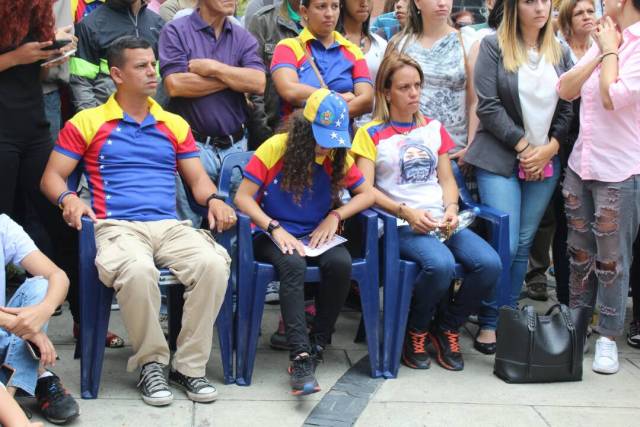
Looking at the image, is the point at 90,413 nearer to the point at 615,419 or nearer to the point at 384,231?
the point at 384,231

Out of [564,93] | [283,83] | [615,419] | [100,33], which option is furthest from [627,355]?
[100,33]

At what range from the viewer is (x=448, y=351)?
15.3 feet

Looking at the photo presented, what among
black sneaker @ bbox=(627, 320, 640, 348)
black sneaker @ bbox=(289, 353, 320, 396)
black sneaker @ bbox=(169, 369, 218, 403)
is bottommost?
black sneaker @ bbox=(627, 320, 640, 348)

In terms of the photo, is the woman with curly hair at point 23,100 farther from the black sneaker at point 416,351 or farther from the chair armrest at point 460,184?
the chair armrest at point 460,184

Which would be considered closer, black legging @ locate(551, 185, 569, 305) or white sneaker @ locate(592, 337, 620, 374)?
white sneaker @ locate(592, 337, 620, 374)

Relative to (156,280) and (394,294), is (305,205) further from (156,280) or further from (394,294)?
(156,280)

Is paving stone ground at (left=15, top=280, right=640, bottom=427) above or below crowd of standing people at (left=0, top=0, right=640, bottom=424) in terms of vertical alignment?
below

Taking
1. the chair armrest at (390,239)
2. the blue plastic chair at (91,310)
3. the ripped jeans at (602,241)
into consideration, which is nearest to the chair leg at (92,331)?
the blue plastic chair at (91,310)

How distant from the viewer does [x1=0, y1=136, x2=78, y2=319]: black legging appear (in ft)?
14.1

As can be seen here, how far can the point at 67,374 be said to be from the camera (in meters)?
4.26

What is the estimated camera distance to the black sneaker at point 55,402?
3.71m

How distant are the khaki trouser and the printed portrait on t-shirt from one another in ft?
3.70

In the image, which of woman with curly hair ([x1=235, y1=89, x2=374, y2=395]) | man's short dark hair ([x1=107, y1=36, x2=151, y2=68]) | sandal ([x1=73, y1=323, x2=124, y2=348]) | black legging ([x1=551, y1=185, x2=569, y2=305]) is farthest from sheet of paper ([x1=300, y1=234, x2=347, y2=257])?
black legging ([x1=551, y1=185, x2=569, y2=305])

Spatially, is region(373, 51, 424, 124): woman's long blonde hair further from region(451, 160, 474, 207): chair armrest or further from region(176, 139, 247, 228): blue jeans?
region(176, 139, 247, 228): blue jeans
